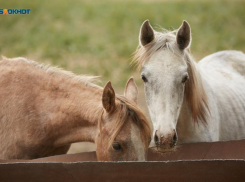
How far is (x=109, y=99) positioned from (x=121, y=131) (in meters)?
0.26

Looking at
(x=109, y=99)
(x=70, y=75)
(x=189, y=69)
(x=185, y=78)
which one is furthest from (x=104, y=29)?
(x=109, y=99)

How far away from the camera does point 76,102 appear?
10.5ft

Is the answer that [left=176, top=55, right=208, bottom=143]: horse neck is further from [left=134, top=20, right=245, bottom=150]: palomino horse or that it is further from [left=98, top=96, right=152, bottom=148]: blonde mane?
[left=98, top=96, right=152, bottom=148]: blonde mane

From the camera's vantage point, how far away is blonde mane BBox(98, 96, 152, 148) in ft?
9.22

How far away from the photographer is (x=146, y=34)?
328cm

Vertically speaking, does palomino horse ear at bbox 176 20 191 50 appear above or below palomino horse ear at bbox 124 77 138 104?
above

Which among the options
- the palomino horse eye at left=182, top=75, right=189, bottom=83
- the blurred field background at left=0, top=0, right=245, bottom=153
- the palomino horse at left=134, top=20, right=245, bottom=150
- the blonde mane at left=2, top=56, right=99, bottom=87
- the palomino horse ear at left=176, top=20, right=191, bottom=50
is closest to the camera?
the palomino horse at left=134, top=20, right=245, bottom=150

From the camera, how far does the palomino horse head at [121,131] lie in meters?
2.75

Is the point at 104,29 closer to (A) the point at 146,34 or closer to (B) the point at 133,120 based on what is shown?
(A) the point at 146,34

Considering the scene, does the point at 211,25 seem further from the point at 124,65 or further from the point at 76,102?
the point at 76,102

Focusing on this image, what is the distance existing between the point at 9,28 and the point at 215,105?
1010 centimetres

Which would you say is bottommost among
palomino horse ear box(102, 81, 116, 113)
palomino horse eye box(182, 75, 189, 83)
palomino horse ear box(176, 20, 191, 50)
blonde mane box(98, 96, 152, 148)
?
blonde mane box(98, 96, 152, 148)

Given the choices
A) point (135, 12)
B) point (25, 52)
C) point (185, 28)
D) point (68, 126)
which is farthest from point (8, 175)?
point (135, 12)

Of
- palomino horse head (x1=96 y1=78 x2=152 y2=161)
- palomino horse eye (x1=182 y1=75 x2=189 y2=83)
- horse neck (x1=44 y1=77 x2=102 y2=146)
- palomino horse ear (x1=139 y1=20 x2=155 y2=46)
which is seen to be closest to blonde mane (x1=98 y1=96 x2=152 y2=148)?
palomino horse head (x1=96 y1=78 x2=152 y2=161)
